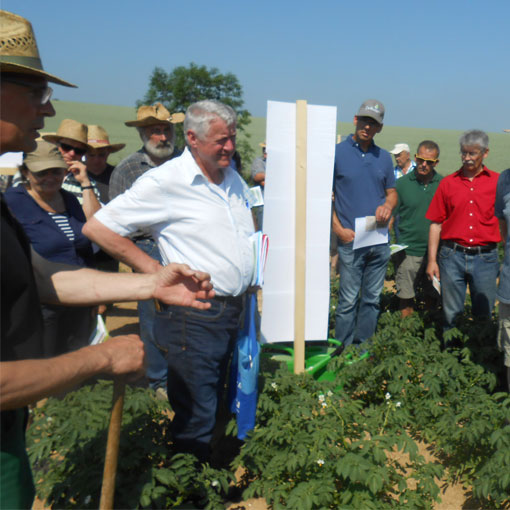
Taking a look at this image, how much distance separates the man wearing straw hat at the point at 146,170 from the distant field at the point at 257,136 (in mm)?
25148

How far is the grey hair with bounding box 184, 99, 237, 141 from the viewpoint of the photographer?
2.81m

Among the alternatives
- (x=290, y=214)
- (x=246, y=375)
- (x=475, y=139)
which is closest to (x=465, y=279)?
(x=475, y=139)

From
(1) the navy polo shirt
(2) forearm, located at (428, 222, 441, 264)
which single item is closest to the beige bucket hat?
(1) the navy polo shirt

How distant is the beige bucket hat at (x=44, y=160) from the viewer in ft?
11.1

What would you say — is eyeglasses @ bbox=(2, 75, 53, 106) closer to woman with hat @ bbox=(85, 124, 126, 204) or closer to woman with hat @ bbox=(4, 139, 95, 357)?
woman with hat @ bbox=(4, 139, 95, 357)

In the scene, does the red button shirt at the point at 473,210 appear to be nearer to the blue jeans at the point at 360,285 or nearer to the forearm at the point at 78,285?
the blue jeans at the point at 360,285

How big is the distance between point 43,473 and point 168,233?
4.48ft

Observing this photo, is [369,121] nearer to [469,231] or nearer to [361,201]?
[361,201]

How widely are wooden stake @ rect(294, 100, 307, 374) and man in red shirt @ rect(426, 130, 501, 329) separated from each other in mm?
1336

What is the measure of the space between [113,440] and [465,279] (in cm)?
361

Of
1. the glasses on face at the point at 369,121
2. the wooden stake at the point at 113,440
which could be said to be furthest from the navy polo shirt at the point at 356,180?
the wooden stake at the point at 113,440

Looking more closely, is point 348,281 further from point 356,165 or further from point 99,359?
point 99,359

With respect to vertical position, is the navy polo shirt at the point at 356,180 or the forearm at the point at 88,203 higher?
the navy polo shirt at the point at 356,180

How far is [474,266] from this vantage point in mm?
4414
